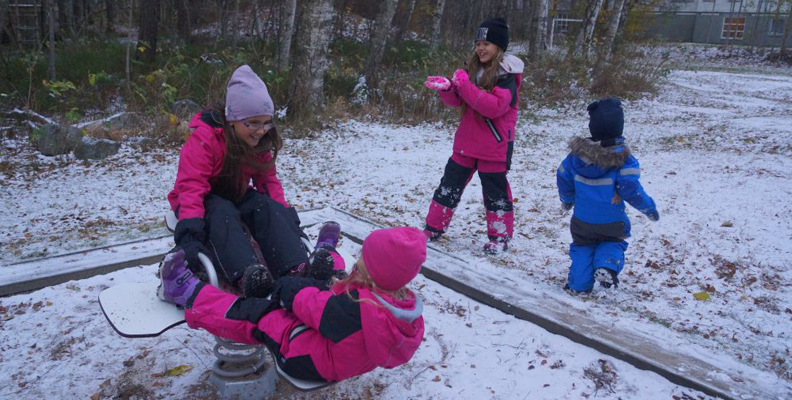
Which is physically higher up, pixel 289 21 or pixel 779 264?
pixel 289 21

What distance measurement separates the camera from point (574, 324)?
312 cm

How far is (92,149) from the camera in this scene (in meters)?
6.64

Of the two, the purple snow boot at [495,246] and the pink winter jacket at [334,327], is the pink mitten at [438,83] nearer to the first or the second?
the purple snow boot at [495,246]

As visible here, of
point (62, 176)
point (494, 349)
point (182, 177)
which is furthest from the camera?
point (62, 176)

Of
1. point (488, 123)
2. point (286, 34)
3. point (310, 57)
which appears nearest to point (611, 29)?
→ point (286, 34)

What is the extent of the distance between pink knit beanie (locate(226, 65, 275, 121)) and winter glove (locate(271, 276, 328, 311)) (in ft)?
2.80

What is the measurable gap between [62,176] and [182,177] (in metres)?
4.47

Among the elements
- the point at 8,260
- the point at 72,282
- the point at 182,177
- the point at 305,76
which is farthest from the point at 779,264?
the point at 305,76

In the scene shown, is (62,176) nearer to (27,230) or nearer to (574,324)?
(27,230)

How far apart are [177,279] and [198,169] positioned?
0.62 metres

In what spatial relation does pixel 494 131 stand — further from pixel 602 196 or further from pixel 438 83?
pixel 602 196

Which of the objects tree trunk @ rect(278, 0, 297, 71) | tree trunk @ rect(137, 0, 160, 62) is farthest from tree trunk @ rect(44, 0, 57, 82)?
tree trunk @ rect(278, 0, 297, 71)

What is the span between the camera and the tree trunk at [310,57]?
828cm

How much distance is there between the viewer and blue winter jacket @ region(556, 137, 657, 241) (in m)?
3.48
